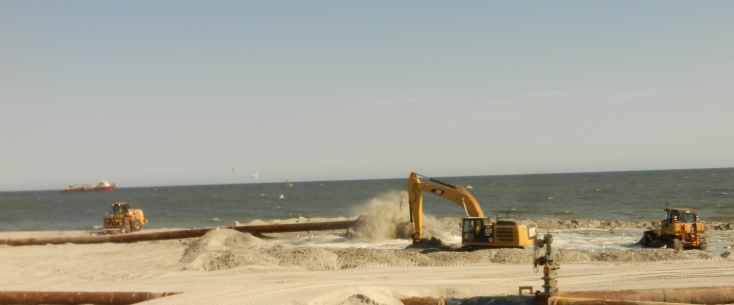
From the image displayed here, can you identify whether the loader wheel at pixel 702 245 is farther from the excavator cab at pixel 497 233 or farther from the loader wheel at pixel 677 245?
the excavator cab at pixel 497 233

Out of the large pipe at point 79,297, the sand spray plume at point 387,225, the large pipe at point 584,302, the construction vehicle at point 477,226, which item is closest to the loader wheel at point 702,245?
the construction vehicle at point 477,226

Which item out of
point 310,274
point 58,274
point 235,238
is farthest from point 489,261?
point 58,274

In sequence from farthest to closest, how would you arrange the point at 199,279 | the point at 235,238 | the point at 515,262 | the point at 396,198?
the point at 396,198, the point at 235,238, the point at 515,262, the point at 199,279

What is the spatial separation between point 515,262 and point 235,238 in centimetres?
1548

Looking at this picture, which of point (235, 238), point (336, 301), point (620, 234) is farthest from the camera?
point (620, 234)

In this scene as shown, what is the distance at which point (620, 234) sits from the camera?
36938 millimetres

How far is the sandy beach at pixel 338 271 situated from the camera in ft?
61.9

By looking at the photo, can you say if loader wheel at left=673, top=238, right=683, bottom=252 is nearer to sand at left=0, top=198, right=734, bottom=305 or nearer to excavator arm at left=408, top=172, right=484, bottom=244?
sand at left=0, top=198, right=734, bottom=305

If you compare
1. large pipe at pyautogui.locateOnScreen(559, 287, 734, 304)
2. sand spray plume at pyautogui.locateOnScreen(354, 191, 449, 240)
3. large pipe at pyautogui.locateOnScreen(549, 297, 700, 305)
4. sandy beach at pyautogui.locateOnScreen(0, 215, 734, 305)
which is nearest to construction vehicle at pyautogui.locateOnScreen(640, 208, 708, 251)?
sandy beach at pyautogui.locateOnScreen(0, 215, 734, 305)

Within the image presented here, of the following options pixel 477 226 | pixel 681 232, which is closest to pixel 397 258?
pixel 477 226

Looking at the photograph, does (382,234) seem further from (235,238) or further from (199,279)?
(199,279)

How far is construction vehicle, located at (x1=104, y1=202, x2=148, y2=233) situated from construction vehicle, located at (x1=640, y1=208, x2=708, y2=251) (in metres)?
32.9

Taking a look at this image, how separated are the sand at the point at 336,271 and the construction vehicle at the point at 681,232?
90 cm

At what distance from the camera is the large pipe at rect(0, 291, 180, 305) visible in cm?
1872
